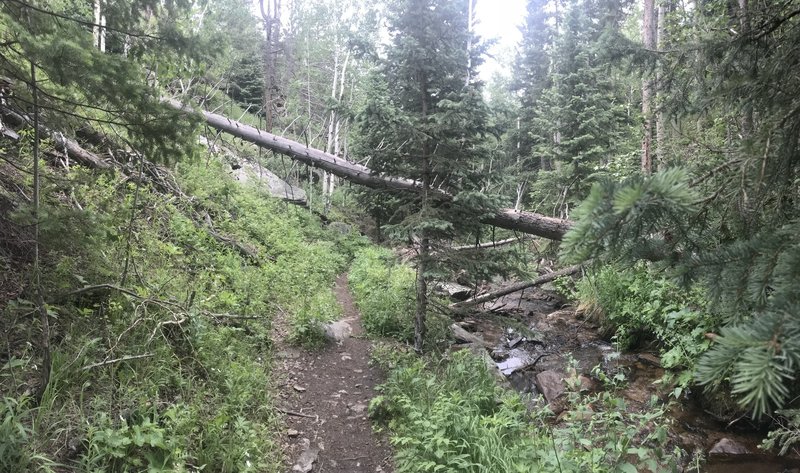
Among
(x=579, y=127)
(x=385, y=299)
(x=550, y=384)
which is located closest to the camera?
(x=550, y=384)

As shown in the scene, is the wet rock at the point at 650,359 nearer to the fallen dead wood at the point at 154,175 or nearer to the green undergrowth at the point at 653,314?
the green undergrowth at the point at 653,314

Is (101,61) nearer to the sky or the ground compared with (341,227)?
nearer to the sky

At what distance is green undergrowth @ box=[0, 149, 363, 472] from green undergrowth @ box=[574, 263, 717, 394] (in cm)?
473

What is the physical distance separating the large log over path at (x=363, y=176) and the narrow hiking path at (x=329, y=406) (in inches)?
128

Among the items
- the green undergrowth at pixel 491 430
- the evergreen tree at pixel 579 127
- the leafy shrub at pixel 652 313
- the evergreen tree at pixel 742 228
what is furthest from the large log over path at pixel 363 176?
the evergreen tree at pixel 579 127

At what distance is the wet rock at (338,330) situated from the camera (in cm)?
833

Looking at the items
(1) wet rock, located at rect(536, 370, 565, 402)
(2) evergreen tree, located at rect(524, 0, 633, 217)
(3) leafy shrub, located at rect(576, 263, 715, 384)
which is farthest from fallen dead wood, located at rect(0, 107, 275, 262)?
(2) evergreen tree, located at rect(524, 0, 633, 217)

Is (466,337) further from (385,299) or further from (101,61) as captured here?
(101,61)

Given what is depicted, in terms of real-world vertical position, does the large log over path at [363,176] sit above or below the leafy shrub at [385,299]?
above

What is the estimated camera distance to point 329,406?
20.6 feet

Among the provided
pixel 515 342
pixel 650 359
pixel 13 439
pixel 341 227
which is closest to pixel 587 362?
pixel 650 359

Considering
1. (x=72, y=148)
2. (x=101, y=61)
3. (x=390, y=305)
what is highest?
(x=101, y=61)

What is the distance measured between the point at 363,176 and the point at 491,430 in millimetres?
5030

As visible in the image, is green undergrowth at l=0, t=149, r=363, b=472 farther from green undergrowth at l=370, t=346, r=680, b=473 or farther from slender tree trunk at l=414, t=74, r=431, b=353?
slender tree trunk at l=414, t=74, r=431, b=353
